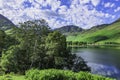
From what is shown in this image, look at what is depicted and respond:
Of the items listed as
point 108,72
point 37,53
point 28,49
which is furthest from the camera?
point 108,72

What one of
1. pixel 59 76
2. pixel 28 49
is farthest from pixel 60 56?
pixel 59 76

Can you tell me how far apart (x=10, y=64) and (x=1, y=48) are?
27.3 metres

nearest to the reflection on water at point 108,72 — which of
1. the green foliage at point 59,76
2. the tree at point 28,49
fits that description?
the tree at point 28,49

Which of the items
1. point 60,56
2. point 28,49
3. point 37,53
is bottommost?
point 60,56

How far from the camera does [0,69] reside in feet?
283

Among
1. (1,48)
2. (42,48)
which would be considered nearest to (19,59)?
(42,48)

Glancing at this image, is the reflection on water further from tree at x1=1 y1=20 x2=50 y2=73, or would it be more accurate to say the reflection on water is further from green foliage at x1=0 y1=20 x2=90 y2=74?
tree at x1=1 y1=20 x2=50 y2=73

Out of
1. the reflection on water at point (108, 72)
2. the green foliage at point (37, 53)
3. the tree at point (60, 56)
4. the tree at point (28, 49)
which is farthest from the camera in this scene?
the reflection on water at point (108, 72)

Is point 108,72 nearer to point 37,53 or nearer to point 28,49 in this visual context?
point 37,53

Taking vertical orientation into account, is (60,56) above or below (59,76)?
above

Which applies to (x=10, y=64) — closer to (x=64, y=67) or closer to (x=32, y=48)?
(x=32, y=48)

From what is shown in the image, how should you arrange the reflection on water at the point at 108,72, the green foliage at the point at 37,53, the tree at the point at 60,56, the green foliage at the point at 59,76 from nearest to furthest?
the green foliage at the point at 59,76 < the tree at the point at 60,56 < the green foliage at the point at 37,53 < the reflection on water at the point at 108,72

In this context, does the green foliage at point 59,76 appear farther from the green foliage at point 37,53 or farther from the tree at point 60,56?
the green foliage at point 37,53

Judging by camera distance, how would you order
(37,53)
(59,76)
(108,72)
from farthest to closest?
(108,72) < (37,53) < (59,76)
